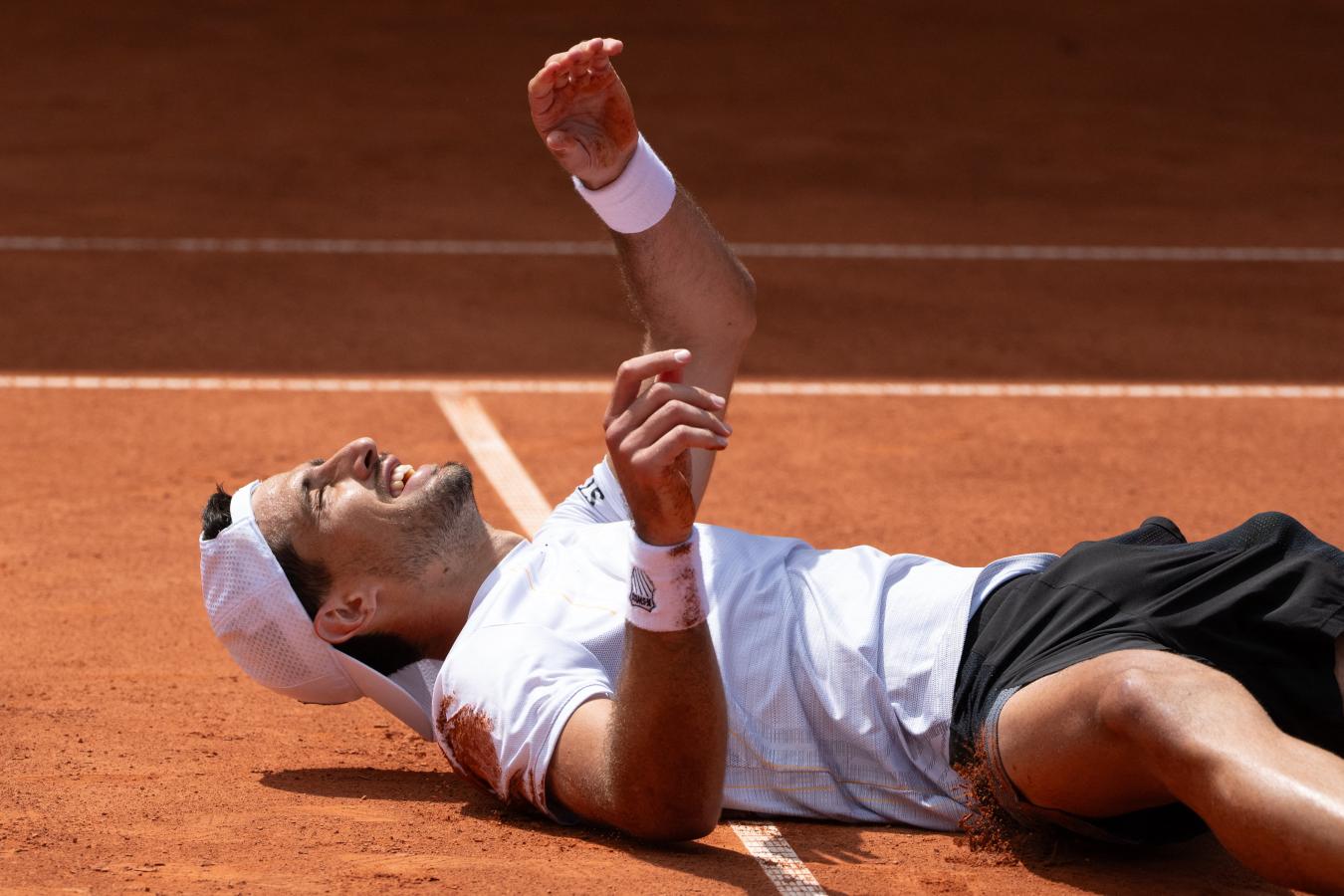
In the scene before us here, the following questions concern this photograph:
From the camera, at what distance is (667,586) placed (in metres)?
3.27

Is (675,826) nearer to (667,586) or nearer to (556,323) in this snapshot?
(667,586)

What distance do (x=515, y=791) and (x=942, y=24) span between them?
14.7m

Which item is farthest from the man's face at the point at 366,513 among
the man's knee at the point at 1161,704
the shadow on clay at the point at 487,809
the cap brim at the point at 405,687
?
the man's knee at the point at 1161,704

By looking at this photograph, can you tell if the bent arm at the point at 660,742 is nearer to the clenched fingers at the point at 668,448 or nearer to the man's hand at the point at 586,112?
the clenched fingers at the point at 668,448

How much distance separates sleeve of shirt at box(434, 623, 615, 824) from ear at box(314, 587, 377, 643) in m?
0.29

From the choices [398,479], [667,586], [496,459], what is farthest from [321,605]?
[496,459]

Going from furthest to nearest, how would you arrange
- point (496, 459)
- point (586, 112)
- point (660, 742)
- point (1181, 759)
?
point (496, 459) < point (586, 112) < point (660, 742) < point (1181, 759)

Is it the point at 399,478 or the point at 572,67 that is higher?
the point at 572,67

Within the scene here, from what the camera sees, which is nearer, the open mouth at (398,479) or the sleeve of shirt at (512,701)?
the sleeve of shirt at (512,701)

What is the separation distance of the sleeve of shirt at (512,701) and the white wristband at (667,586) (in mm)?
311

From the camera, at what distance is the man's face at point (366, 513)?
3.97 m

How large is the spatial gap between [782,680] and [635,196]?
4.47 feet

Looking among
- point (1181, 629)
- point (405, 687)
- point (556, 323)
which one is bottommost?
point (405, 687)

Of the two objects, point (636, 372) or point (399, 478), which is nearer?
A: point (636, 372)
